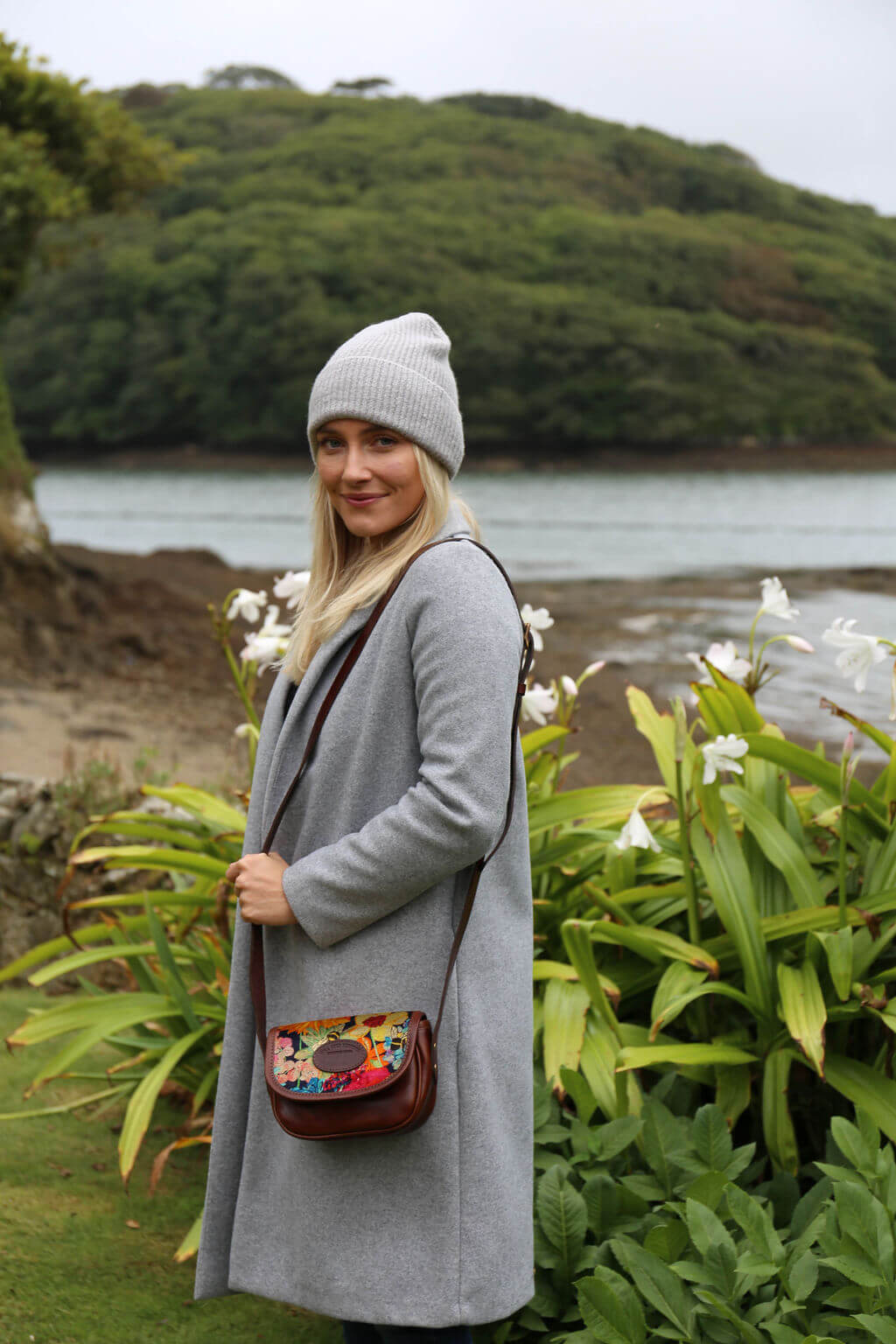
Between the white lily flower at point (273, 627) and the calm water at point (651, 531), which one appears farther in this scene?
the calm water at point (651, 531)

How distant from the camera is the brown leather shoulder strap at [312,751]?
140 cm

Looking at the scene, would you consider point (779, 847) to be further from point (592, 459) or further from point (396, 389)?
point (592, 459)

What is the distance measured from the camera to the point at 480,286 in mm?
40688

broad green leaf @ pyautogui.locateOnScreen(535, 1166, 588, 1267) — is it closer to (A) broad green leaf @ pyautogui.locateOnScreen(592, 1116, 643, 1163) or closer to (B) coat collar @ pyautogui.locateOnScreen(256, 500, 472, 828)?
(A) broad green leaf @ pyautogui.locateOnScreen(592, 1116, 643, 1163)

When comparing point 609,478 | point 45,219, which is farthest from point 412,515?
point 609,478

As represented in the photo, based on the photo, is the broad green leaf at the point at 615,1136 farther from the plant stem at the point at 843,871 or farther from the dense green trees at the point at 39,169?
the dense green trees at the point at 39,169

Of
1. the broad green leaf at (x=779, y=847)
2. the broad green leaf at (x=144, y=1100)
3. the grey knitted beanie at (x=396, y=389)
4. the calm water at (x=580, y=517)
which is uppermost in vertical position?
the grey knitted beanie at (x=396, y=389)

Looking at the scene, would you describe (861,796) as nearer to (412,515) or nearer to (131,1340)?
(412,515)

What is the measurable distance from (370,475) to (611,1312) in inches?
48.1

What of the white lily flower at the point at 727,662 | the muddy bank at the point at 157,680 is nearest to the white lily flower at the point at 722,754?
the white lily flower at the point at 727,662

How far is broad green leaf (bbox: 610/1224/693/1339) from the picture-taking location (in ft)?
5.59

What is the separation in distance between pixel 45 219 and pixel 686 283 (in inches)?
1525

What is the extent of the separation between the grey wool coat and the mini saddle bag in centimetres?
3

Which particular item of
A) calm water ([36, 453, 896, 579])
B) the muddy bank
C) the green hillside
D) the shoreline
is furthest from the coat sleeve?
the shoreline
